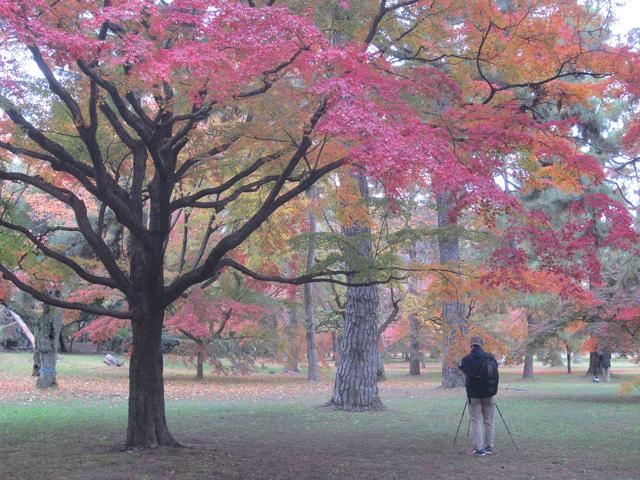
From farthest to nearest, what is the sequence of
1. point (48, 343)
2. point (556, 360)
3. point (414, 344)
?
1. point (556, 360)
2. point (414, 344)
3. point (48, 343)

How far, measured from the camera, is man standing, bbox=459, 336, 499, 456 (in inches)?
331

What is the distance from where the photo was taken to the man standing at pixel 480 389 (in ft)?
27.6

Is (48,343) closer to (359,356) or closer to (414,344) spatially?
Answer: (359,356)

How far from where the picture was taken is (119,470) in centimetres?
686

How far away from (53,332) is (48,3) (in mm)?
13656

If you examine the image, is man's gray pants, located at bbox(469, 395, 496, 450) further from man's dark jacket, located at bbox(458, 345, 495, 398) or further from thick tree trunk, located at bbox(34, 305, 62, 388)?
thick tree trunk, located at bbox(34, 305, 62, 388)

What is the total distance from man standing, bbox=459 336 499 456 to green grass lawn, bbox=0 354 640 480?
10.1 inches

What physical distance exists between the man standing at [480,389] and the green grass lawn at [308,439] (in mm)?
256

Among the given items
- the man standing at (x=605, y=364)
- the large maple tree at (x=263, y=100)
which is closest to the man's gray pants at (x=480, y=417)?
the large maple tree at (x=263, y=100)

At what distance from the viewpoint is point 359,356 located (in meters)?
14.0

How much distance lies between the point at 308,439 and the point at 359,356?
4.28 metres

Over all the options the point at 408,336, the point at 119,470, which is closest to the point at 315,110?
the point at 119,470

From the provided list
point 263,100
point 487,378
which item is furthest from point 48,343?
point 487,378

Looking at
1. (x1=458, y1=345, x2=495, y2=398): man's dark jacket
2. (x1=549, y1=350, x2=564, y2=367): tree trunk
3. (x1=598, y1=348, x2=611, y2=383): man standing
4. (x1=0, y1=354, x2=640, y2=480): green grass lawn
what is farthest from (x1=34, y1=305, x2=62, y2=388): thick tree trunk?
(x1=549, y1=350, x2=564, y2=367): tree trunk
